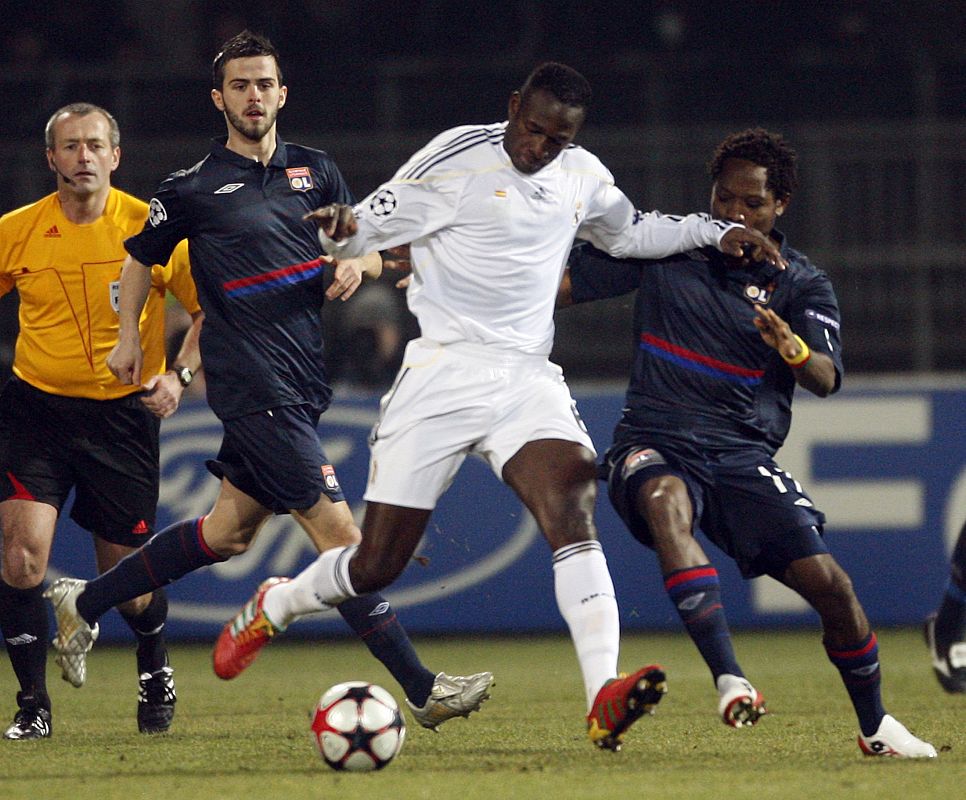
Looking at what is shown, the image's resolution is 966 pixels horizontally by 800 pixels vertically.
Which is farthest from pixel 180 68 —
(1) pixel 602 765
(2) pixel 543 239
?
(1) pixel 602 765

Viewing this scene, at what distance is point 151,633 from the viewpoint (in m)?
6.53

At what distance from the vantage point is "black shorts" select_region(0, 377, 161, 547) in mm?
6309

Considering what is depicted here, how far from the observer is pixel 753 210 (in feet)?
18.7

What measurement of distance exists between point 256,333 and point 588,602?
1.73m

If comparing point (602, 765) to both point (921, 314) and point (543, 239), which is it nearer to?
point (543, 239)

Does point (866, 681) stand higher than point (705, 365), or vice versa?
point (705, 365)

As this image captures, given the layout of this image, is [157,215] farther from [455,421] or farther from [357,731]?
[357,731]

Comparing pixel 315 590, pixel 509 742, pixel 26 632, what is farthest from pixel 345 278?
pixel 26 632

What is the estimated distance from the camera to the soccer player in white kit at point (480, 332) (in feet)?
17.0

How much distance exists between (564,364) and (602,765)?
700cm

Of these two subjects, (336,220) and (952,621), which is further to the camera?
(952,621)

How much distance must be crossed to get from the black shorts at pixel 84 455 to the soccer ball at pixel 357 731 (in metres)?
1.75

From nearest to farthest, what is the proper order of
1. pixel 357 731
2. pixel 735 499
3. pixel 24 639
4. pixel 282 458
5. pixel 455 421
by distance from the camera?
pixel 357 731 → pixel 455 421 → pixel 735 499 → pixel 282 458 → pixel 24 639

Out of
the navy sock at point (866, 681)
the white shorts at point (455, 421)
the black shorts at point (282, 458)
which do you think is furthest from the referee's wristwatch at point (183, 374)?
the navy sock at point (866, 681)
